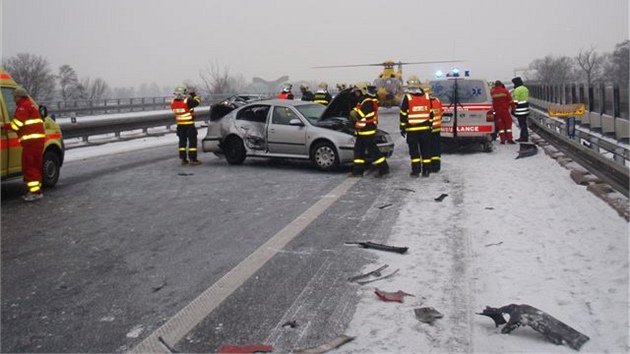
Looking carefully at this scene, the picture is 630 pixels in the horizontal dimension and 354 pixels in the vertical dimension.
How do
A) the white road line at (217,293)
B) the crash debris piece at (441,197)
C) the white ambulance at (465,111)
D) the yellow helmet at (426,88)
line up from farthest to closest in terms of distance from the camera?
the white ambulance at (465,111), the yellow helmet at (426,88), the crash debris piece at (441,197), the white road line at (217,293)

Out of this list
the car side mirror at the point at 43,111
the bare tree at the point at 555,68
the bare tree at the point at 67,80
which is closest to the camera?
the car side mirror at the point at 43,111

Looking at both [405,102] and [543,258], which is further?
[405,102]

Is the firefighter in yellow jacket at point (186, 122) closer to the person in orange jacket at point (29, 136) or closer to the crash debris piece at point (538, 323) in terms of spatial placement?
the person in orange jacket at point (29, 136)

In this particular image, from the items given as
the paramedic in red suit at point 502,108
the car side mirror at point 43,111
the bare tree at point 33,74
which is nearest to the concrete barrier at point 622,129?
the paramedic in red suit at point 502,108

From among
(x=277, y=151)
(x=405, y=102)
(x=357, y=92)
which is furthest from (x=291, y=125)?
(x=405, y=102)

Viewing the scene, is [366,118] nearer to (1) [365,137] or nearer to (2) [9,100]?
(1) [365,137]

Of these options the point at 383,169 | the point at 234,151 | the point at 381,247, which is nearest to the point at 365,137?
the point at 383,169

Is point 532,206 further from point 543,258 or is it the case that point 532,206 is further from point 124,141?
point 124,141

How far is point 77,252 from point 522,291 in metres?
4.60

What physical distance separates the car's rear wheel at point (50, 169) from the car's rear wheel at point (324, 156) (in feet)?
16.2

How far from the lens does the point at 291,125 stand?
12367mm

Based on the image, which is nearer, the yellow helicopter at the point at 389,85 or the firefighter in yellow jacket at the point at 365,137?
the firefighter in yellow jacket at the point at 365,137

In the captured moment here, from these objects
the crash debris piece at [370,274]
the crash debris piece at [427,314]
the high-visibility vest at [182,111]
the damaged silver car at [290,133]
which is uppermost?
A: the high-visibility vest at [182,111]

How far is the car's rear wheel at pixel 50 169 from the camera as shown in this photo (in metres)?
10.5
